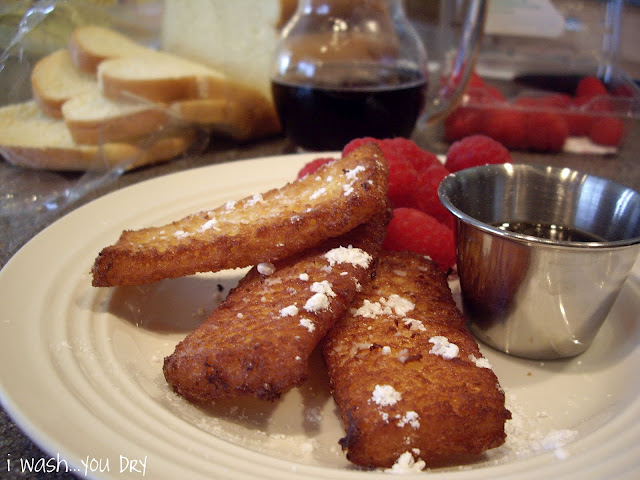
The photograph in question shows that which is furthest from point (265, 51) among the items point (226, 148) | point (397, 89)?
point (397, 89)

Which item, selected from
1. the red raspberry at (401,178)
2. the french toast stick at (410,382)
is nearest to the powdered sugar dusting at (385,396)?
the french toast stick at (410,382)

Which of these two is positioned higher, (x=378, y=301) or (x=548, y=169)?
(x=548, y=169)

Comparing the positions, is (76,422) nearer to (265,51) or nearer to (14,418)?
(14,418)

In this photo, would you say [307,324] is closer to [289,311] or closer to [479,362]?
[289,311]

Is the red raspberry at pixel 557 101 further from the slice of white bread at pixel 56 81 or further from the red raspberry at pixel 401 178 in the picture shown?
the slice of white bread at pixel 56 81

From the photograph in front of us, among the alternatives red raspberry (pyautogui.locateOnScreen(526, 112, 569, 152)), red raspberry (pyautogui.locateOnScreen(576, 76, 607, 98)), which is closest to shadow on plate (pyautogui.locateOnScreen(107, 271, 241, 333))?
red raspberry (pyautogui.locateOnScreen(526, 112, 569, 152))

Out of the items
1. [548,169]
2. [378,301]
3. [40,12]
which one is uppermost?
[40,12]
